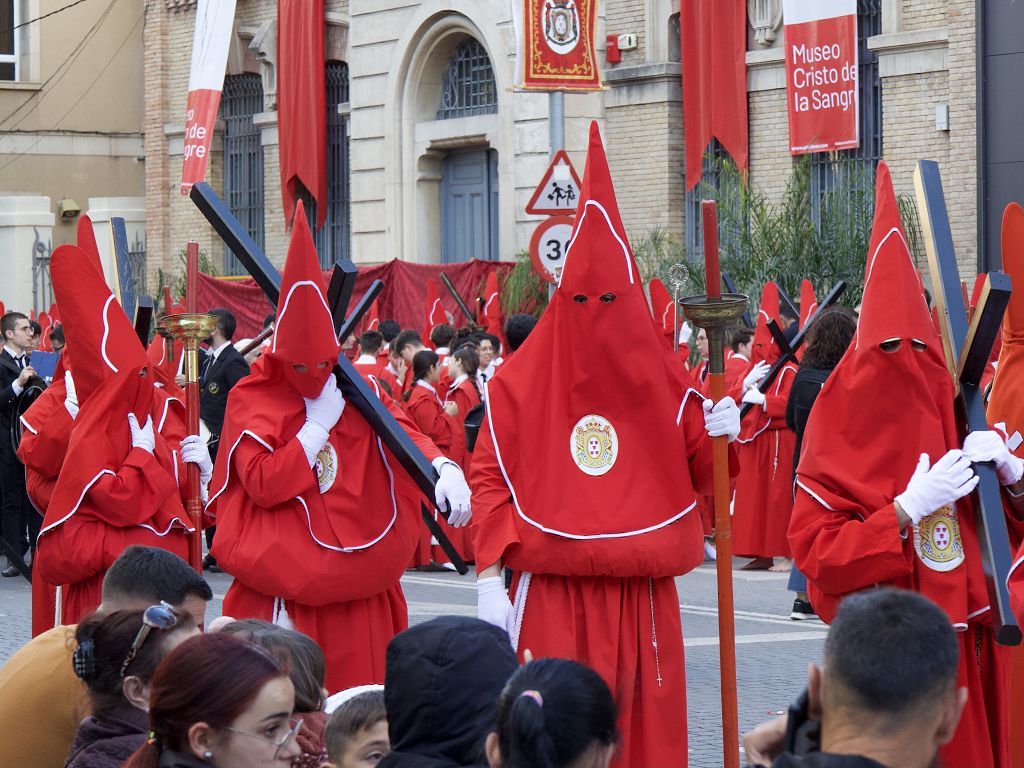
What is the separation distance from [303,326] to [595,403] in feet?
3.67

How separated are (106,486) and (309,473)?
122cm

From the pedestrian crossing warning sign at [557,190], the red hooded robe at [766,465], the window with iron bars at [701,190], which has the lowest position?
the red hooded robe at [766,465]

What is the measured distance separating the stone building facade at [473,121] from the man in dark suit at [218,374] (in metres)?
8.07

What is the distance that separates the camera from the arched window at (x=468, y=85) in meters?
23.6

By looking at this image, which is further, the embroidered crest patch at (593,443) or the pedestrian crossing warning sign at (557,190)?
the pedestrian crossing warning sign at (557,190)

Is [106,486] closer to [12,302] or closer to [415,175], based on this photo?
[415,175]

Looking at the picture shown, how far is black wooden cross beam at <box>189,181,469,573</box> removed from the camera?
6.31m

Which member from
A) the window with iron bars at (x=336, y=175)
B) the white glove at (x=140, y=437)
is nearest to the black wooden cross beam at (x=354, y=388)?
the white glove at (x=140, y=437)

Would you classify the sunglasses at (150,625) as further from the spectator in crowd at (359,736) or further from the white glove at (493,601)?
the white glove at (493,601)

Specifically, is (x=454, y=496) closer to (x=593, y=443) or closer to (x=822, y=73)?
(x=593, y=443)

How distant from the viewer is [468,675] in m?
3.38

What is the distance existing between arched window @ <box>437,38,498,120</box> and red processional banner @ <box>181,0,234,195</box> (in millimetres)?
3227

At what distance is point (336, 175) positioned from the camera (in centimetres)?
2652

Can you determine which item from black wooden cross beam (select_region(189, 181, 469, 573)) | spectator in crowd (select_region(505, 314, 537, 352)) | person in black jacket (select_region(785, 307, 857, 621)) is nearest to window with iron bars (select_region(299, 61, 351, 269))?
spectator in crowd (select_region(505, 314, 537, 352))
